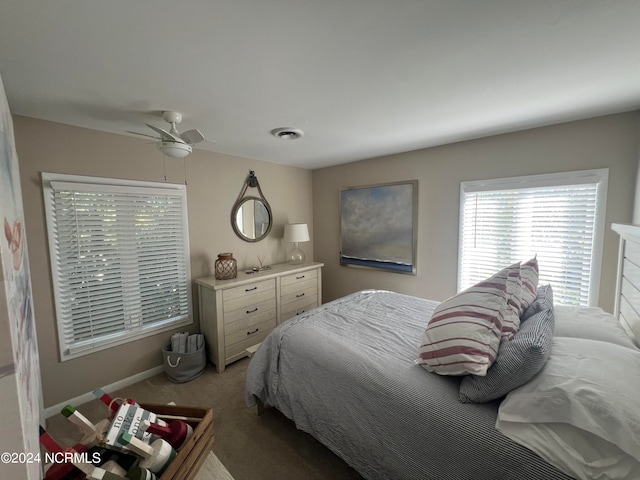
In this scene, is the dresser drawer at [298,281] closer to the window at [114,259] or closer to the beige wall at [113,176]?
the beige wall at [113,176]

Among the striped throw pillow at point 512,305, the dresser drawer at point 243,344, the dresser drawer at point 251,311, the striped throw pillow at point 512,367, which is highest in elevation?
the striped throw pillow at point 512,305

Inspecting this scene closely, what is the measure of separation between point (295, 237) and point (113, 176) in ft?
6.49

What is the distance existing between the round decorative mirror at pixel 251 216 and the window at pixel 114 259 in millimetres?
618

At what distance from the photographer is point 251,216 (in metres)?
3.23

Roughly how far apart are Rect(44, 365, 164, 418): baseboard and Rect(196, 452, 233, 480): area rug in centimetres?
196

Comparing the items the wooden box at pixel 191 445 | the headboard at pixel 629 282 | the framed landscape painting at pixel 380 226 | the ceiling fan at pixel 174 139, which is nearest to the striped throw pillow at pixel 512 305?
the headboard at pixel 629 282

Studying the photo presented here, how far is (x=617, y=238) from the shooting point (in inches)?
75.8

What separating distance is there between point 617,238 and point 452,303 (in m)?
1.66

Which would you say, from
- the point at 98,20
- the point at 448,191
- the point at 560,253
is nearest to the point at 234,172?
the point at 98,20

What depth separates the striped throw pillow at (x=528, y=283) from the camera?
4.71ft

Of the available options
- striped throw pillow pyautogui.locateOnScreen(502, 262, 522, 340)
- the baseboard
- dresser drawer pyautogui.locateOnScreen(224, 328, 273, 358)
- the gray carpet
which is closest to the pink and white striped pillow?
striped throw pillow pyautogui.locateOnScreen(502, 262, 522, 340)

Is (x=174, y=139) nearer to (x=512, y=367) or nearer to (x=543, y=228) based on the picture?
(x=512, y=367)

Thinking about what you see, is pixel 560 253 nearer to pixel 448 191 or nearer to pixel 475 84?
pixel 448 191

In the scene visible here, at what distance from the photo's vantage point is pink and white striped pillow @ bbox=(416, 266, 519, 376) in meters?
1.12
